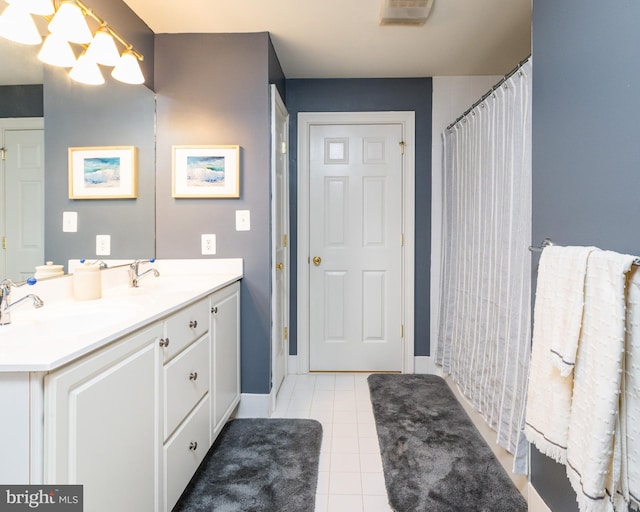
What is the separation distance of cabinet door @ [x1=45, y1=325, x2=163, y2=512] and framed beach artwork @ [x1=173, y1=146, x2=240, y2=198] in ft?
3.91

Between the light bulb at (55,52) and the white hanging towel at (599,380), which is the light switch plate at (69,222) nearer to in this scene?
the light bulb at (55,52)

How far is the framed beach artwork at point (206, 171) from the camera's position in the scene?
2.29 meters

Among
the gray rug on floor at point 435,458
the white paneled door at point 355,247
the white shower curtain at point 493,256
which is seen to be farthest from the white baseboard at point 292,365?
the white shower curtain at point 493,256

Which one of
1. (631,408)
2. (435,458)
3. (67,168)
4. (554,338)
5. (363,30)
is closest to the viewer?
(631,408)

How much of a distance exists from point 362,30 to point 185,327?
1.98 metres

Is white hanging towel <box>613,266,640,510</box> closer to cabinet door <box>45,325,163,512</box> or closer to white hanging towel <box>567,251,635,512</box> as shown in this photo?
white hanging towel <box>567,251,635,512</box>

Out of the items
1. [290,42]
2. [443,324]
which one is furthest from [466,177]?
[290,42]

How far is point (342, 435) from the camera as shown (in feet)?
6.95

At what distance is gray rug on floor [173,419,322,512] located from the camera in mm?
1553

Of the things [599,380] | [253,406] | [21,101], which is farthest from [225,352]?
[599,380]

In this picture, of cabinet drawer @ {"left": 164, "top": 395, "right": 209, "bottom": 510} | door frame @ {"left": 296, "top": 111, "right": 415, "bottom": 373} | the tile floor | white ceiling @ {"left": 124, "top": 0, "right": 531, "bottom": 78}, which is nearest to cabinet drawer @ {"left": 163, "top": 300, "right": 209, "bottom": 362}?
cabinet drawer @ {"left": 164, "top": 395, "right": 209, "bottom": 510}

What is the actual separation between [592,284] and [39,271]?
6.22ft

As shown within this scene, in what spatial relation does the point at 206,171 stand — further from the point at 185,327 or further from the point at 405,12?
the point at 405,12
